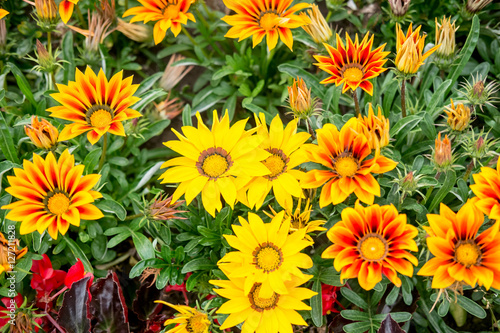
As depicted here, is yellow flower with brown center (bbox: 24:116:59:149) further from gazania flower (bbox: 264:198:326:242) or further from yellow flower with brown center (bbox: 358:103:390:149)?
yellow flower with brown center (bbox: 358:103:390:149)

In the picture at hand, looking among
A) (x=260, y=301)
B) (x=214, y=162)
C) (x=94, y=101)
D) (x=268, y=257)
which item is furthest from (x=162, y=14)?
(x=260, y=301)

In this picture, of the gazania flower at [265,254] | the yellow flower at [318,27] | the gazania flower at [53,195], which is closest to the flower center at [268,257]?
the gazania flower at [265,254]

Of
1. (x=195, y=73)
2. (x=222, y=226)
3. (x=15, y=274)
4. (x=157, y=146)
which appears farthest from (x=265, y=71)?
(x=15, y=274)

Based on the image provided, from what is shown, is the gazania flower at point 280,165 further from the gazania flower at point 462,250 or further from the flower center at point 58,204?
the flower center at point 58,204

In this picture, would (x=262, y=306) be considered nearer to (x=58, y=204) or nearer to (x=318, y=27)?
(x=58, y=204)

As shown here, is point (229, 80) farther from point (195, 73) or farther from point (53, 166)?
point (53, 166)

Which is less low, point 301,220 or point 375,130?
point 375,130
